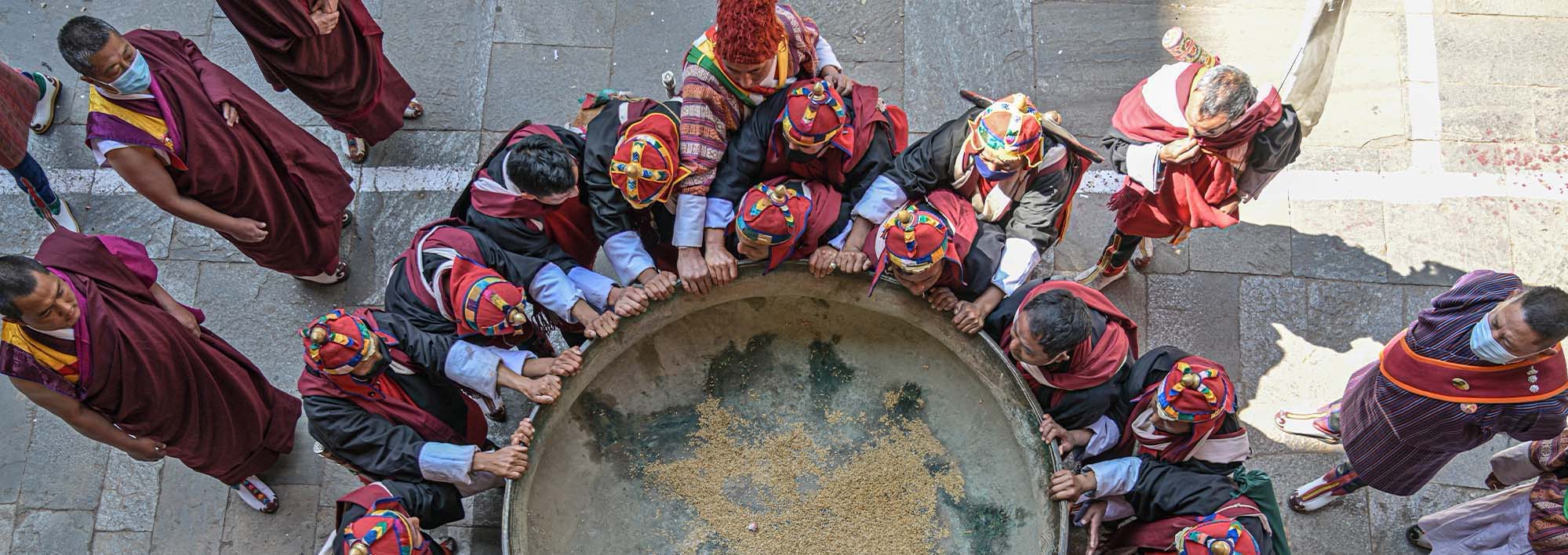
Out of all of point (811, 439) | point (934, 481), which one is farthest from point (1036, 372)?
point (811, 439)

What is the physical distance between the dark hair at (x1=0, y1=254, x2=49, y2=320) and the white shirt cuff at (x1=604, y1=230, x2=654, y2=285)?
5.91ft

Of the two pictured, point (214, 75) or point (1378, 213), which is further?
point (1378, 213)

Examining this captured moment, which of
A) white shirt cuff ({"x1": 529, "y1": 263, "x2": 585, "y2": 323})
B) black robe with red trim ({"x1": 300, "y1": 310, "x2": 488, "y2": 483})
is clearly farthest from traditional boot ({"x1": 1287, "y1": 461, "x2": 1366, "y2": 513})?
black robe with red trim ({"x1": 300, "y1": 310, "x2": 488, "y2": 483})

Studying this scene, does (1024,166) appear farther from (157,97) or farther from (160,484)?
(160,484)

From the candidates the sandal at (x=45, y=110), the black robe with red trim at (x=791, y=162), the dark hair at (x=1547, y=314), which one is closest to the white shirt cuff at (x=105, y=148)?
the sandal at (x=45, y=110)

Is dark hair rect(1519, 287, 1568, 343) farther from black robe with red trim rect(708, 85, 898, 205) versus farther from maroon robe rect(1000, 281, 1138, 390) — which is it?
black robe with red trim rect(708, 85, 898, 205)

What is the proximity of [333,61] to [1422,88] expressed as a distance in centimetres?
526

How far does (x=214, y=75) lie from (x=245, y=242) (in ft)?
2.28

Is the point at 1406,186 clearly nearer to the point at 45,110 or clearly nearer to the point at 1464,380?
the point at 1464,380

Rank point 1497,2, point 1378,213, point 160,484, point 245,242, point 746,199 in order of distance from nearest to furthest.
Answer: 1. point 746,199
2. point 245,242
3. point 160,484
4. point 1378,213
5. point 1497,2

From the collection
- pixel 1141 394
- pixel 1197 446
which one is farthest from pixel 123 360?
pixel 1197 446

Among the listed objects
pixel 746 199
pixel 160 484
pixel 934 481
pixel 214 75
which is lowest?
pixel 160 484

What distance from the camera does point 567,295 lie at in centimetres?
366

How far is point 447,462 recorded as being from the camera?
346cm
